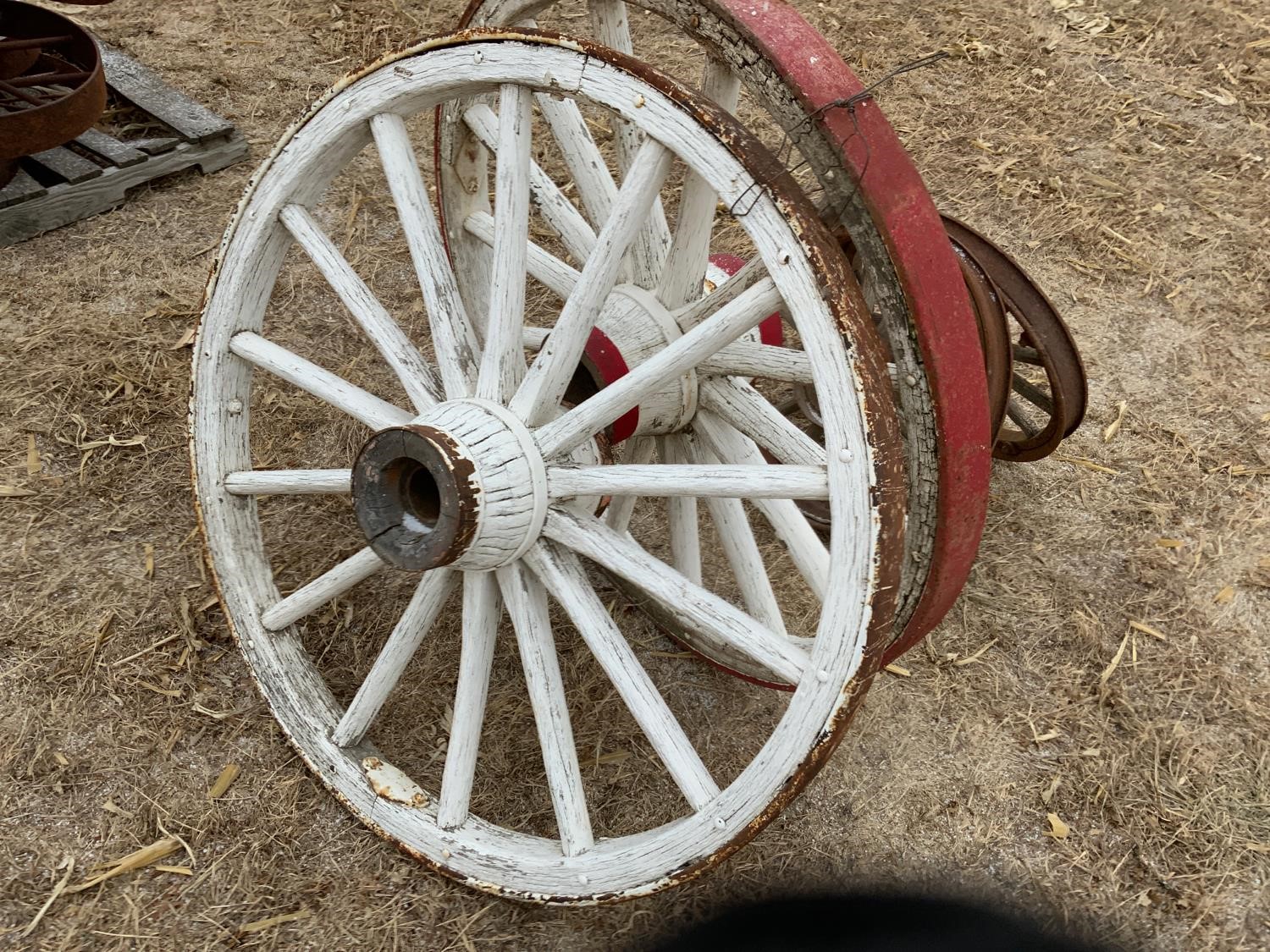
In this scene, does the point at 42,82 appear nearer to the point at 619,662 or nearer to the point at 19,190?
the point at 19,190

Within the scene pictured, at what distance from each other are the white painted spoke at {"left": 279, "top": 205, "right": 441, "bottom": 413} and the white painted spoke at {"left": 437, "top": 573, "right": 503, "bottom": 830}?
0.98ft

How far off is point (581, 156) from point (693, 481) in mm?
777

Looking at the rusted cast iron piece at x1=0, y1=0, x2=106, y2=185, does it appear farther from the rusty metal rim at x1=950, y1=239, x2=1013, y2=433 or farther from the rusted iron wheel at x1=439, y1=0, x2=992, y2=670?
the rusty metal rim at x1=950, y1=239, x2=1013, y2=433

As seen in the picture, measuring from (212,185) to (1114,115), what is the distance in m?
3.12

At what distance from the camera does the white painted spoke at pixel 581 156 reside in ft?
6.15

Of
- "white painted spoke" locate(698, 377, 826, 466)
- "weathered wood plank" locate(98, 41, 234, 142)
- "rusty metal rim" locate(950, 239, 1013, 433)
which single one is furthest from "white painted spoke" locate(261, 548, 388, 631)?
"weathered wood plank" locate(98, 41, 234, 142)

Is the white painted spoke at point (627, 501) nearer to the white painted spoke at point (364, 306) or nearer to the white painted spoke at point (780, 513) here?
the white painted spoke at point (780, 513)

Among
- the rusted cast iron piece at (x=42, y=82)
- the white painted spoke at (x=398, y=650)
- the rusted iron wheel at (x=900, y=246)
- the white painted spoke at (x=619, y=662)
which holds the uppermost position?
the rusted iron wheel at (x=900, y=246)

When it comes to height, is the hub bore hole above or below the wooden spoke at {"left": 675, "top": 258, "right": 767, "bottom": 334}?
below

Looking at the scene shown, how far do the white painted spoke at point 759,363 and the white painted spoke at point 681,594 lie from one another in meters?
0.34

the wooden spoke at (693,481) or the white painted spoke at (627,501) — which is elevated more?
the wooden spoke at (693,481)

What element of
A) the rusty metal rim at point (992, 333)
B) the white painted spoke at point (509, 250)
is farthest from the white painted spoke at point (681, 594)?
the rusty metal rim at point (992, 333)

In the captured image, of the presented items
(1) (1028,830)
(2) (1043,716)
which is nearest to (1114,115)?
(2) (1043,716)

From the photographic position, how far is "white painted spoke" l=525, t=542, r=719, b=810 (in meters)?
1.47
